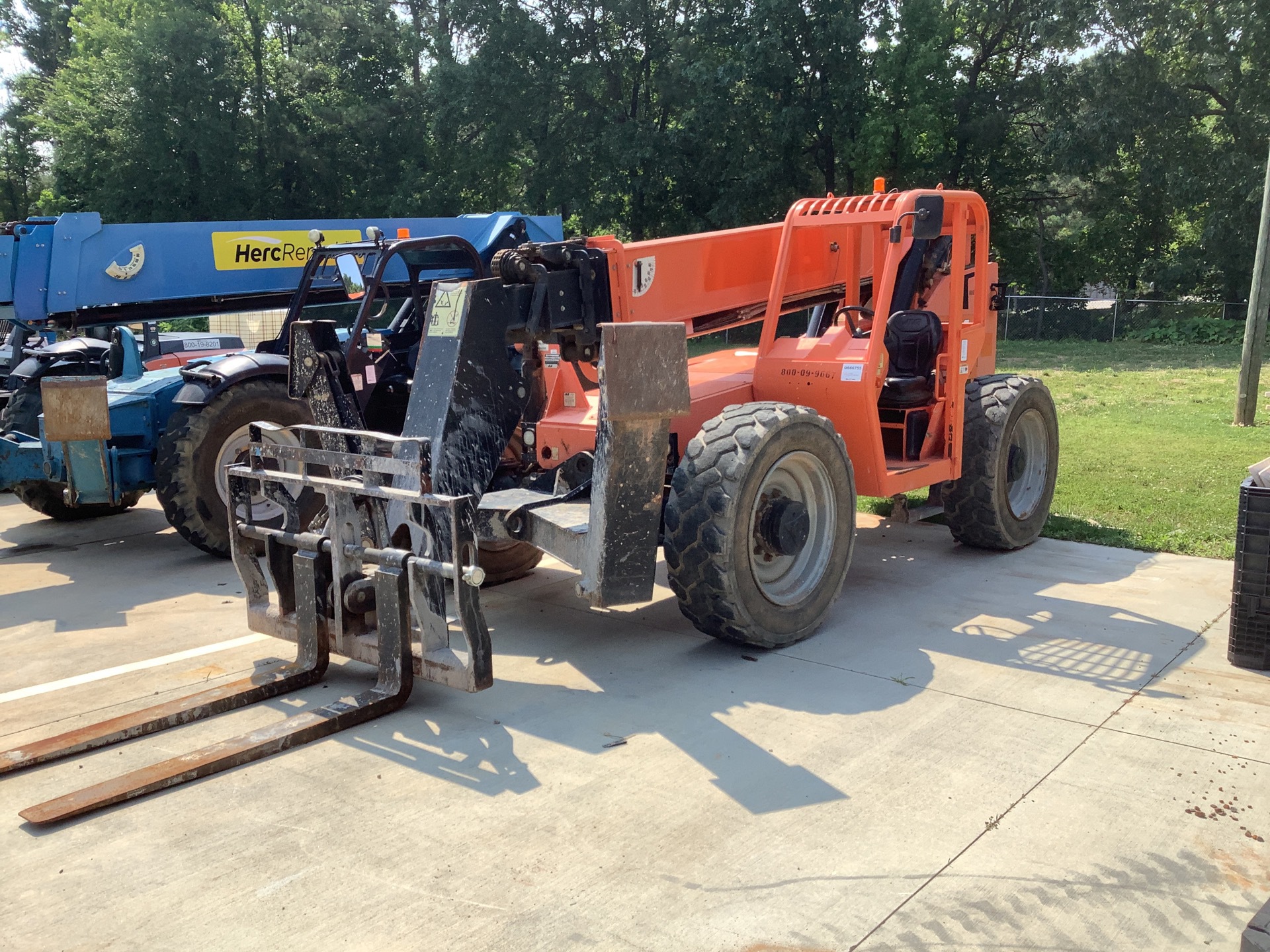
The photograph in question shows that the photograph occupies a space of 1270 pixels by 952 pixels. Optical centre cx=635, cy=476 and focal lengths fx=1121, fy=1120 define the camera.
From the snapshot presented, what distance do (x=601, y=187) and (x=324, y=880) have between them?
1296 inches

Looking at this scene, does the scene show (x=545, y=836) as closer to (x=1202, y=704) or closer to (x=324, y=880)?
(x=324, y=880)

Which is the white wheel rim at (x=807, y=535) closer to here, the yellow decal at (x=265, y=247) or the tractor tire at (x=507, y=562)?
the tractor tire at (x=507, y=562)

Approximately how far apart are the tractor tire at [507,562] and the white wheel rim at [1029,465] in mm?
3419

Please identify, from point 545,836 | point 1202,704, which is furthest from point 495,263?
point 1202,704

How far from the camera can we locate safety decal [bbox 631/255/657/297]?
20.5 ft

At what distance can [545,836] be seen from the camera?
3.96m

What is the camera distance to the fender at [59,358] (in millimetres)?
8977

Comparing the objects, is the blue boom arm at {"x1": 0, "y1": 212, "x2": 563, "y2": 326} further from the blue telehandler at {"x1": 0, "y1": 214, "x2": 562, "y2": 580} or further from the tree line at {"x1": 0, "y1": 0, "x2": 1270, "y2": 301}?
the tree line at {"x1": 0, "y1": 0, "x2": 1270, "y2": 301}

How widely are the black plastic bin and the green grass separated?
2358 millimetres

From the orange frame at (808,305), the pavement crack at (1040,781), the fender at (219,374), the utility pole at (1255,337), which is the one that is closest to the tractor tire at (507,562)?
the orange frame at (808,305)

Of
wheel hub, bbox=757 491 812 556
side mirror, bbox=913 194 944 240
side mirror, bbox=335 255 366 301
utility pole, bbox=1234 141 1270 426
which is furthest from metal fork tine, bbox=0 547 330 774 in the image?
utility pole, bbox=1234 141 1270 426

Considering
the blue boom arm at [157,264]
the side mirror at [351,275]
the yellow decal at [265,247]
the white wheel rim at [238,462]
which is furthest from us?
the yellow decal at [265,247]

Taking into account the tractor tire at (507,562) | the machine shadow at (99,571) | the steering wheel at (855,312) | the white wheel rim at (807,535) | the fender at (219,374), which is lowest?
the machine shadow at (99,571)

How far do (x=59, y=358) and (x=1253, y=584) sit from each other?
28.1ft
